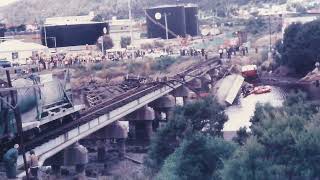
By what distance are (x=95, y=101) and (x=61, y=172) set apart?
7.50m

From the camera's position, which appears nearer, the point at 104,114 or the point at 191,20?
the point at 104,114

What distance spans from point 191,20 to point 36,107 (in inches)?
2259

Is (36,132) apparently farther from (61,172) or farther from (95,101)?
(95,101)

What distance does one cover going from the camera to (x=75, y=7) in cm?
13900

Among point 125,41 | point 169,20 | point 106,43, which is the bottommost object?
point 125,41

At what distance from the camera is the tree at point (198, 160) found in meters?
15.2

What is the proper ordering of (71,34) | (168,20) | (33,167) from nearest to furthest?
(33,167) → (71,34) → (168,20)

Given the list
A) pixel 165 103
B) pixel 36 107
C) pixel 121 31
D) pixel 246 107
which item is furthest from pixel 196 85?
pixel 121 31

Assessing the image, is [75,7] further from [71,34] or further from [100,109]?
[100,109]

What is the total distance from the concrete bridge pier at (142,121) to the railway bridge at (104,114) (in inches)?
8.7

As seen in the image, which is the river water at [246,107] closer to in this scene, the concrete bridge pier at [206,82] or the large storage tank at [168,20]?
the concrete bridge pier at [206,82]

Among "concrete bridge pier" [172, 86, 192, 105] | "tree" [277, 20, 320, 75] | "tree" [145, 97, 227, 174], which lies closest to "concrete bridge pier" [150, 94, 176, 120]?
"concrete bridge pier" [172, 86, 192, 105]

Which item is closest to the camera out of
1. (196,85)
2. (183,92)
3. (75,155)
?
(75,155)

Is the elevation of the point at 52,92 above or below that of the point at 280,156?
above
